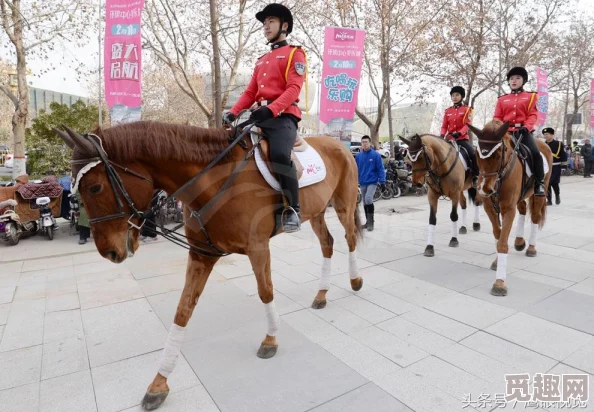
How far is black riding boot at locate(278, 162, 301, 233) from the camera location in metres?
3.13

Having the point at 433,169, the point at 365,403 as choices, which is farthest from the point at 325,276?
the point at 433,169

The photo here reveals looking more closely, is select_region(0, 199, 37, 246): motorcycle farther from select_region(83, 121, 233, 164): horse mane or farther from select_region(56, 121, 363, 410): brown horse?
select_region(83, 121, 233, 164): horse mane

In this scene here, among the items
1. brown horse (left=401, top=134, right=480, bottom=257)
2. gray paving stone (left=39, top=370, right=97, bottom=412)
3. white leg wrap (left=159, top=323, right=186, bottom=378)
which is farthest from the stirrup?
brown horse (left=401, top=134, right=480, bottom=257)

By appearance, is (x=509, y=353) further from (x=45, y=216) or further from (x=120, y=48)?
(x=45, y=216)

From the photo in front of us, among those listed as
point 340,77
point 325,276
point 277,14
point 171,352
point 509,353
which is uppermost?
point 340,77

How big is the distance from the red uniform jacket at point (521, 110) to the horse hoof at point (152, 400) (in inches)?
216

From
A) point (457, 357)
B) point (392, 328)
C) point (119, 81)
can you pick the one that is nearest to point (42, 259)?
point (119, 81)

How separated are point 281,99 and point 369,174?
19.2 feet

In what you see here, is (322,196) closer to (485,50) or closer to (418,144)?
(418,144)

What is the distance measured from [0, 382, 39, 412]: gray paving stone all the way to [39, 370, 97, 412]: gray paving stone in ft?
0.13

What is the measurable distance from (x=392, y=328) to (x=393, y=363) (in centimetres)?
64

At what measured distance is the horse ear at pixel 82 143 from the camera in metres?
2.13

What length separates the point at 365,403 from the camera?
2.62 metres

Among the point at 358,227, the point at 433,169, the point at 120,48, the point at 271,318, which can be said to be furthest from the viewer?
the point at 120,48
